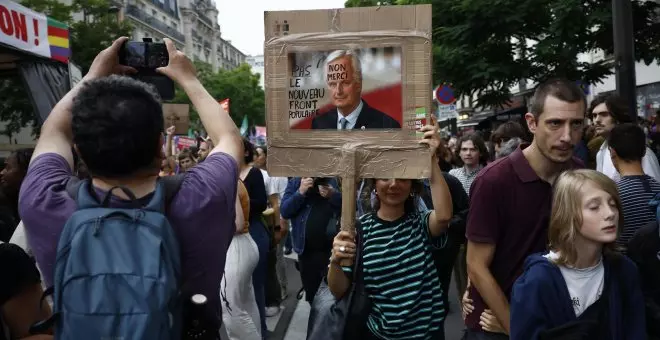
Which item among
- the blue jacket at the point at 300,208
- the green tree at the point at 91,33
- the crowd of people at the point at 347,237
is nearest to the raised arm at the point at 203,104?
the crowd of people at the point at 347,237

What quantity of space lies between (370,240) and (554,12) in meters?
8.83

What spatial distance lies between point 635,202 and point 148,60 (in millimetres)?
2921

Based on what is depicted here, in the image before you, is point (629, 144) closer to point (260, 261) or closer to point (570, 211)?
point (570, 211)

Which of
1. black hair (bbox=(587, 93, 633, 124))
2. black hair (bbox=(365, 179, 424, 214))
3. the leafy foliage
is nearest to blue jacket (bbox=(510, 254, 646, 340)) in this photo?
black hair (bbox=(365, 179, 424, 214))

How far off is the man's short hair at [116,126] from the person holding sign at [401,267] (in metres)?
1.31

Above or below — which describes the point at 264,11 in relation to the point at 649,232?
above

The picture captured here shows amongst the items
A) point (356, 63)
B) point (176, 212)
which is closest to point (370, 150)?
point (356, 63)

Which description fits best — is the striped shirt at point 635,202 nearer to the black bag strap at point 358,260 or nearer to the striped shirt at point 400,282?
the striped shirt at point 400,282

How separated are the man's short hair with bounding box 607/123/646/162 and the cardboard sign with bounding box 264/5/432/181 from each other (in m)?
1.90

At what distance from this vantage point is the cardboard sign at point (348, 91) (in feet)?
8.84

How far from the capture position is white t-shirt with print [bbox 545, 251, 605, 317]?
2.47 metres

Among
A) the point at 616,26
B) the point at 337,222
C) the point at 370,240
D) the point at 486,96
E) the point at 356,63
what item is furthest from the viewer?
the point at 486,96

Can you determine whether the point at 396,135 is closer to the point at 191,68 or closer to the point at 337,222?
the point at 191,68

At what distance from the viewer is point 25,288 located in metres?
2.30
